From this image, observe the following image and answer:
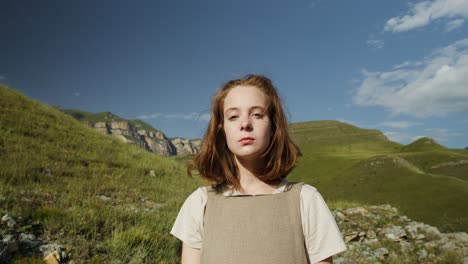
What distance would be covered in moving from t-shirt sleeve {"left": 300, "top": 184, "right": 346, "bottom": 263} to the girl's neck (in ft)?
1.14

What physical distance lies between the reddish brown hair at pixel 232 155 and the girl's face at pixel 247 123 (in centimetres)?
9

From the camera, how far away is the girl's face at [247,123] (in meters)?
2.37

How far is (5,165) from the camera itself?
26.1ft

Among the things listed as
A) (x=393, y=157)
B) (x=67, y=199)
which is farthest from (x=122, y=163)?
(x=393, y=157)

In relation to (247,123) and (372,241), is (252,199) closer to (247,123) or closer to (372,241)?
(247,123)

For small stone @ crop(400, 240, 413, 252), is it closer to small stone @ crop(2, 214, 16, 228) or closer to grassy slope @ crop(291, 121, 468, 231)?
small stone @ crop(2, 214, 16, 228)

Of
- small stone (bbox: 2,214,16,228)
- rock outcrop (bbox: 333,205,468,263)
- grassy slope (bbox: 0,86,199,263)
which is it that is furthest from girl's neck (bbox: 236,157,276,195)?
rock outcrop (bbox: 333,205,468,263)

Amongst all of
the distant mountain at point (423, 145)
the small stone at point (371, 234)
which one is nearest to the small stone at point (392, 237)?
the small stone at point (371, 234)

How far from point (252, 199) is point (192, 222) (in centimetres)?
51

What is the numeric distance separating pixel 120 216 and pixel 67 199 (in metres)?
1.28

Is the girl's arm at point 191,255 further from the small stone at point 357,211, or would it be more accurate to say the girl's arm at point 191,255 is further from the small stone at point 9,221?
the small stone at point 357,211

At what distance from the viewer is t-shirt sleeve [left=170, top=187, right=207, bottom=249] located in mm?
2371

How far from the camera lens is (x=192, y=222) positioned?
2.40m

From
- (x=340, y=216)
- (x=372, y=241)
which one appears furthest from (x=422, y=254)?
(x=340, y=216)
